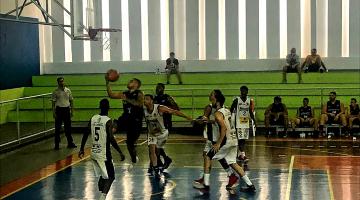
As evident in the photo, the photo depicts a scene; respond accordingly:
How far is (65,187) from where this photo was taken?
12672 mm

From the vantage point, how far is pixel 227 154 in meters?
11.9

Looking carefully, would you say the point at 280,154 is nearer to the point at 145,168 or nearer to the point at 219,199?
the point at 145,168

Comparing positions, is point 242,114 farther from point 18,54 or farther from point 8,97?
point 18,54

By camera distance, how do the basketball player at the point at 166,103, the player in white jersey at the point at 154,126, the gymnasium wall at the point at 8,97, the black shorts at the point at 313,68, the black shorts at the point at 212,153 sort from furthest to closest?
the black shorts at the point at 313,68 → the gymnasium wall at the point at 8,97 → the basketball player at the point at 166,103 → the player in white jersey at the point at 154,126 → the black shorts at the point at 212,153

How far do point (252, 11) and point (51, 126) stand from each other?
10192mm

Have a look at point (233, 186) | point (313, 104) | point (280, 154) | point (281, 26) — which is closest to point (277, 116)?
point (313, 104)

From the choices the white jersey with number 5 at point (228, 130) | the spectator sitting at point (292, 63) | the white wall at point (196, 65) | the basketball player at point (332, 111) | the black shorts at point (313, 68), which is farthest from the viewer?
the white wall at point (196, 65)

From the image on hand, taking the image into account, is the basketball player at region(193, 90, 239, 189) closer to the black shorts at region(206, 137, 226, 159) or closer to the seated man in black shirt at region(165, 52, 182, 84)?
the black shorts at region(206, 137, 226, 159)

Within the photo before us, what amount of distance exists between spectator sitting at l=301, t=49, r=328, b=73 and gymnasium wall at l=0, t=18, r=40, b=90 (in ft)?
35.8

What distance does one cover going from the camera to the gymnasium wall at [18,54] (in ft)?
78.0

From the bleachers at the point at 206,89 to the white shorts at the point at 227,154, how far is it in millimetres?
9529

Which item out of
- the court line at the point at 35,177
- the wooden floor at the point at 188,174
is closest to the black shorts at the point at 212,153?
the wooden floor at the point at 188,174

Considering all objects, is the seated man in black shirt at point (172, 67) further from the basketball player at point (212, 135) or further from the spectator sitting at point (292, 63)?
the basketball player at point (212, 135)

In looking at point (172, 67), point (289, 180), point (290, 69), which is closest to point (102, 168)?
point (289, 180)
